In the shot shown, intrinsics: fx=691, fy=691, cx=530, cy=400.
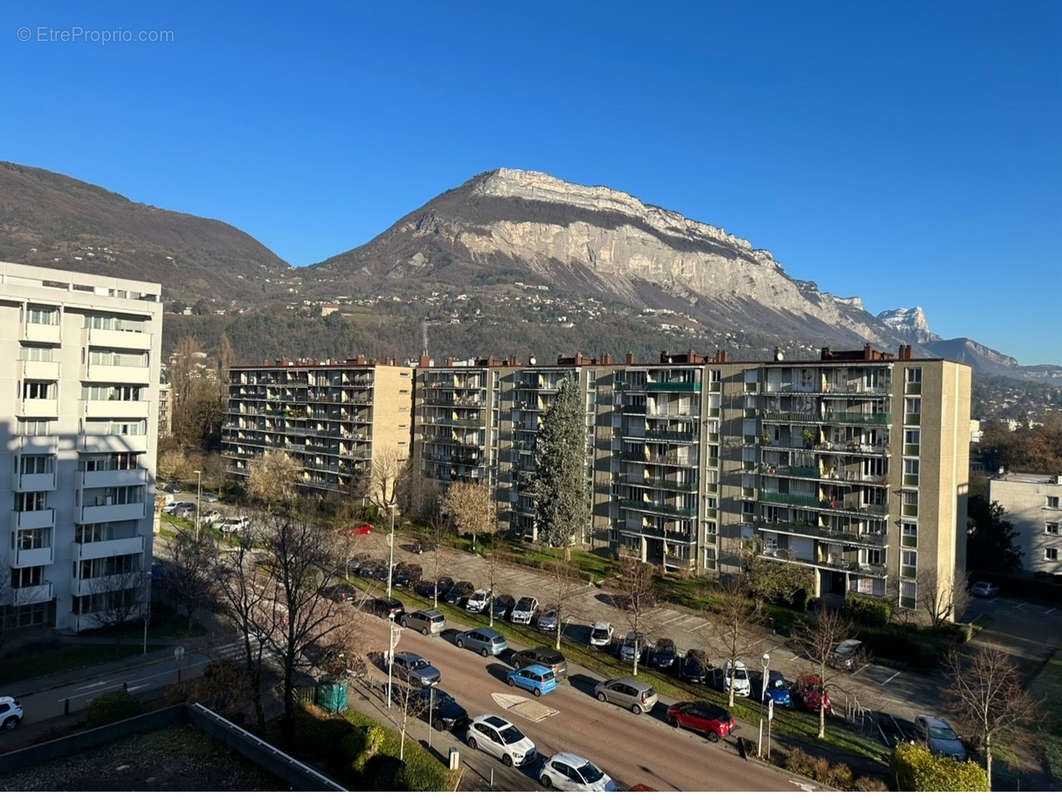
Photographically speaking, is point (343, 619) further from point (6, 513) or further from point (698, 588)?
point (698, 588)

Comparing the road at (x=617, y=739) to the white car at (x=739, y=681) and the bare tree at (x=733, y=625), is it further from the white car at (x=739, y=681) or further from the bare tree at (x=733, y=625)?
the bare tree at (x=733, y=625)

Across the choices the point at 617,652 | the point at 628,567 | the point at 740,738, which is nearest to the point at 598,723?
the point at 740,738

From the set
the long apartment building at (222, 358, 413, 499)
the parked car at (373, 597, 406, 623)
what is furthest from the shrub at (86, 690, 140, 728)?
the long apartment building at (222, 358, 413, 499)

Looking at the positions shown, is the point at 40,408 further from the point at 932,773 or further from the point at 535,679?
the point at 932,773

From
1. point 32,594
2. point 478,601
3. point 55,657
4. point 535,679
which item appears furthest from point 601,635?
point 32,594

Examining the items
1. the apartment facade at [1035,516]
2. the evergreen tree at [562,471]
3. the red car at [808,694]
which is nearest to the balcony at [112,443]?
the evergreen tree at [562,471]

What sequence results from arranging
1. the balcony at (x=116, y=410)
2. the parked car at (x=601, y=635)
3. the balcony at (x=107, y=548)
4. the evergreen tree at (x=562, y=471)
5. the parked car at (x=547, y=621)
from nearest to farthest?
the parked car at (x=601, y=635) < the balcony at (x=107, y=548) < the balcony at (x=116, y=410) < the parked car at (x=547, y=621) < the evergreen tree at (x=562, y=471)
